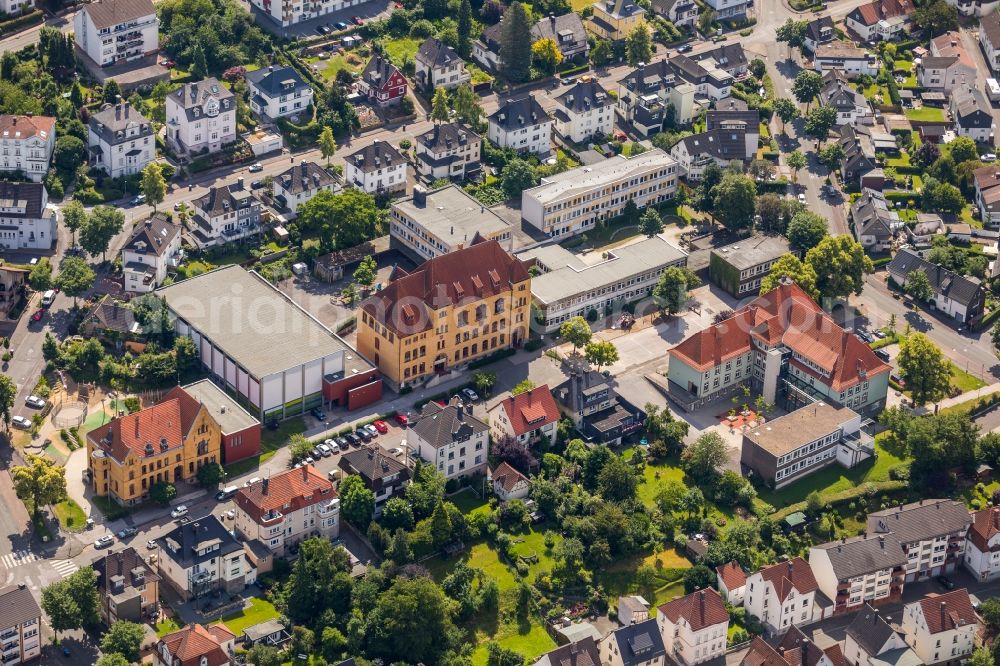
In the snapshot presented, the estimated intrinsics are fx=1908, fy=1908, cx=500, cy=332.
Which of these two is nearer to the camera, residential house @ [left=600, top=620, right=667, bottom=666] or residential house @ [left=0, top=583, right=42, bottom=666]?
residential house @ [left=0, top=583, right=42, bottom=666]

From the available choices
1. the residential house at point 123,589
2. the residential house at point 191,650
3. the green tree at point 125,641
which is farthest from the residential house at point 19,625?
the residential house at point 191,650

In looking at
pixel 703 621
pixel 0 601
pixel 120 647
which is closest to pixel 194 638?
pixel 120 647

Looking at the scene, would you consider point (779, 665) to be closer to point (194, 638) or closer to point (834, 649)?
point (834, 649)

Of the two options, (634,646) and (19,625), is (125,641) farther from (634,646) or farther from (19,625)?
(634,646)

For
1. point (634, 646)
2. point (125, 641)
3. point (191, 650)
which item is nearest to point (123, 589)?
point (125, 641)

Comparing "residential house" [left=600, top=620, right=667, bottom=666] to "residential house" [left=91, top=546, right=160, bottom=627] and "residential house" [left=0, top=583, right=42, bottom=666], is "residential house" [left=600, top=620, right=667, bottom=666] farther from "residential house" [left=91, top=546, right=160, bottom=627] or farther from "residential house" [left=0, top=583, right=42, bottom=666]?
"residential house" [left=0, top=583, right=42, bottom=666]

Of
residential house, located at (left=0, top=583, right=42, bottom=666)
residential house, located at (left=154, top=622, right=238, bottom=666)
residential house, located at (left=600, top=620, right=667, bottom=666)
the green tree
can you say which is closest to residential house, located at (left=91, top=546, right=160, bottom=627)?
the green tree

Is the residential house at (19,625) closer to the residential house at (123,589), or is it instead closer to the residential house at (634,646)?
the residential house at (123,589)
